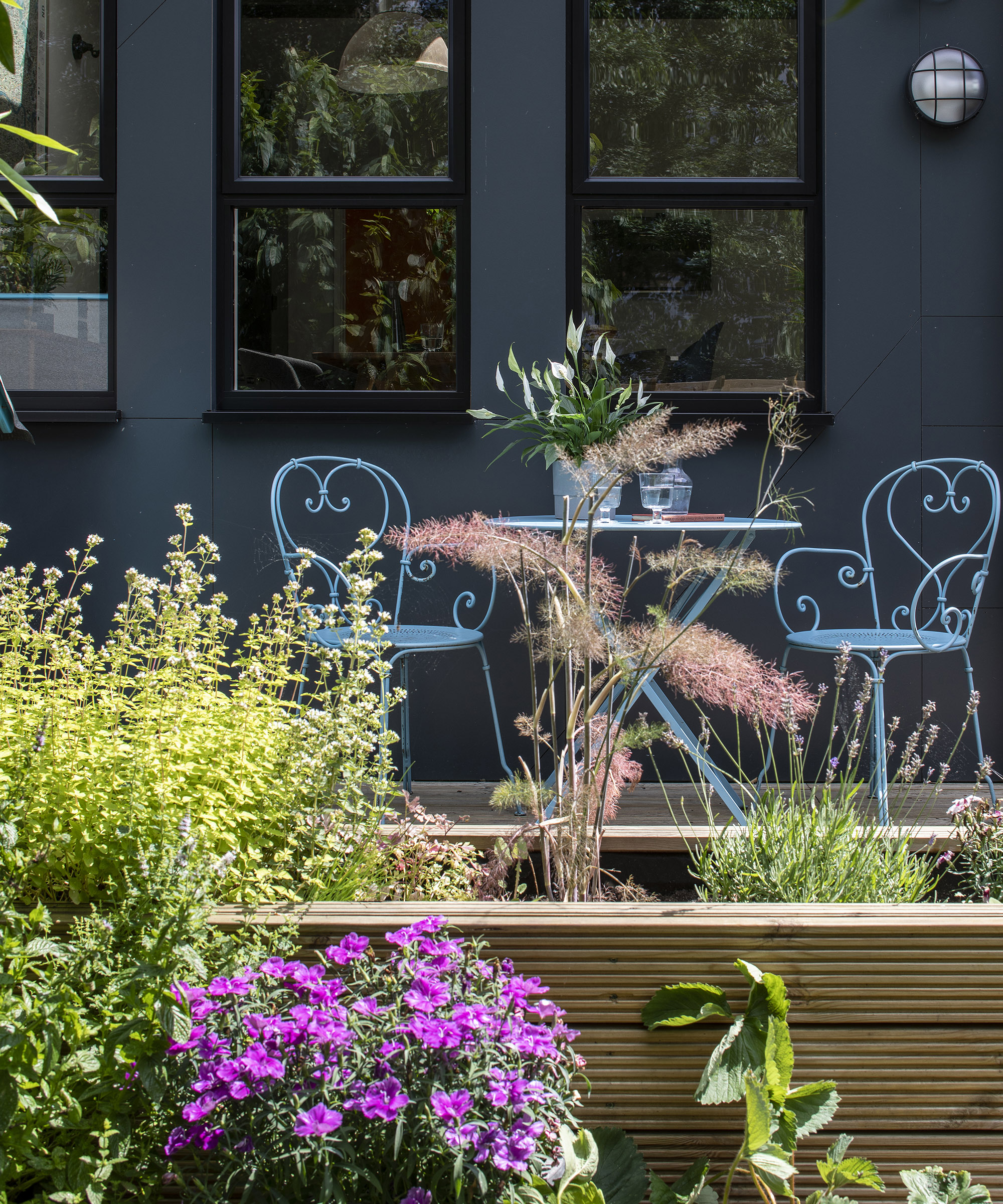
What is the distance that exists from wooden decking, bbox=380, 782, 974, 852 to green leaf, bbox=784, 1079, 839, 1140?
1.64ft

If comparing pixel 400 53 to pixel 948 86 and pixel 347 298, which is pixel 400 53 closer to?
pixel 347 298

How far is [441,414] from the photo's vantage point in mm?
3447

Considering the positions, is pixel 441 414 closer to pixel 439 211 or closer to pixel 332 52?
pixel 439 211

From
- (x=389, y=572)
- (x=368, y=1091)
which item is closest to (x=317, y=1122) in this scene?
(x=368, y=1091)

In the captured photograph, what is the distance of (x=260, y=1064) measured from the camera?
102cm

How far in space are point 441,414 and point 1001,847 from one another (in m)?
2.28

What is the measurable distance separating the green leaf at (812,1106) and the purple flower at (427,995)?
442 millimetres

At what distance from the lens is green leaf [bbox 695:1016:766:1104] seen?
1.20 m

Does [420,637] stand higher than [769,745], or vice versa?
[420,637]

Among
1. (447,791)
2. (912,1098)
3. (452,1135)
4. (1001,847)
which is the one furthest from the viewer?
(447,791)

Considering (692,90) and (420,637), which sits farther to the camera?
(692,90)

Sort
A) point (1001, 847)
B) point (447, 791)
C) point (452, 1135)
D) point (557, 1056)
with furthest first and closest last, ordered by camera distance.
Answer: point (447, 791) → point (1001, 847) → point (557, 1056) → point (452, 1135)

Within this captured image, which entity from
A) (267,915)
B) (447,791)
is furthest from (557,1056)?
(447,791)

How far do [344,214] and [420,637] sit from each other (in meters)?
1.62
